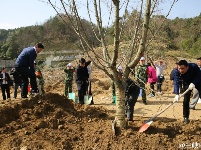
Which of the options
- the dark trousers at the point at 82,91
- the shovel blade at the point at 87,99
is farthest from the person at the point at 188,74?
the shovel blade at the point at 87,99

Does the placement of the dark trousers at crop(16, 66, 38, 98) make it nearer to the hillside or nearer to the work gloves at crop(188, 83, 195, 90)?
the hillside

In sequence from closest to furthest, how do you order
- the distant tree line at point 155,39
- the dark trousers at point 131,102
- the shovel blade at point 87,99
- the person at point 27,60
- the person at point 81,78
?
the dark trousers at point 131,102 < the person at point 27,60 < the person at point 81,78 < the shovel blade at point 87,99 < the distant tree line at point 155,39

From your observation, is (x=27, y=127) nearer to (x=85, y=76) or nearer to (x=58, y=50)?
(x=85, y=76)

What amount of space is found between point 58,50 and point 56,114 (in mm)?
40874

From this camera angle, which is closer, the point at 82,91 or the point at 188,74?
the point at 188,74

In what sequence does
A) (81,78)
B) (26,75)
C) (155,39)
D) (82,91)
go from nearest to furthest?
(26,75)
(81,78)
(82,91)
(155,39)

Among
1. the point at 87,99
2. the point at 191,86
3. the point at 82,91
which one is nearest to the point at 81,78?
the point at 82,91

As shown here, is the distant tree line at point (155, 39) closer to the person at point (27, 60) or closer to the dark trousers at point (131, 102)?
the person at point (27, 60)

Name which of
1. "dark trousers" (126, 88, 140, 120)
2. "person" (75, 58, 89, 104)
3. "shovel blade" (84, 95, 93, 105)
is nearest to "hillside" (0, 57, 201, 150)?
"dark trousers" (126, 88, 140, 120)

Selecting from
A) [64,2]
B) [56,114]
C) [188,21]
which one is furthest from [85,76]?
[188,21]

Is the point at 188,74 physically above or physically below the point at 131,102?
above

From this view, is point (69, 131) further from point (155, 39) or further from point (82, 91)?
point (155, 39)

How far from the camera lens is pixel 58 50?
149 feet

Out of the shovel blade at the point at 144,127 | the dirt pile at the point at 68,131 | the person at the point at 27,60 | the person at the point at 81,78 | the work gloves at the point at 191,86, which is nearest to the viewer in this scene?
the dirt pile at the point at 68,131
